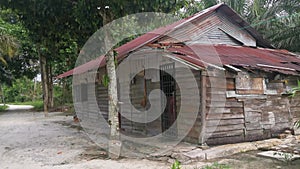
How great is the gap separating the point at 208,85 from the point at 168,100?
186cm

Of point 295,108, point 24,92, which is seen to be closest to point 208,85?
point 295,108

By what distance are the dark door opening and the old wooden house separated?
28 millimetres

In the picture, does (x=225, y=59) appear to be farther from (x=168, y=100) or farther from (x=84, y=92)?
(x=84, y=92)

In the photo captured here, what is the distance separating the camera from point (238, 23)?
32.7ft

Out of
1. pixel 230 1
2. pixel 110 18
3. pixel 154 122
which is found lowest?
pixel 154 122

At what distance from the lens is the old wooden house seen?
268 inches

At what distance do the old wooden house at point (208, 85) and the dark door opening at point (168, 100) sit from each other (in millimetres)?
28

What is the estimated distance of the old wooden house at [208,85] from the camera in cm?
680

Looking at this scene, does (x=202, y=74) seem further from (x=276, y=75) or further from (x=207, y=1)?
(x=207, y=1)

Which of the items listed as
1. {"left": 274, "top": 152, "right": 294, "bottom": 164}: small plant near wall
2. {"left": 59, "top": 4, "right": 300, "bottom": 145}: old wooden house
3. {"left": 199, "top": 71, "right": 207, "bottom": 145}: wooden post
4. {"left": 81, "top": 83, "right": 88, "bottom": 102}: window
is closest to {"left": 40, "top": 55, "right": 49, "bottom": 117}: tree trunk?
{"left": 81, "top": 83, "right": 88, "bottom": 102}: window

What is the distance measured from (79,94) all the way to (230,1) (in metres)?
9.59

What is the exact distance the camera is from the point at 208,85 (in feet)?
22.1

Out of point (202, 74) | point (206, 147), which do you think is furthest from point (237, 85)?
point (206, 147)

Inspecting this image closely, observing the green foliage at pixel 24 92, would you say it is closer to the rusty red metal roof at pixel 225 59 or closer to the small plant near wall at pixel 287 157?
the rusty red metal roof at pixel 225 59
